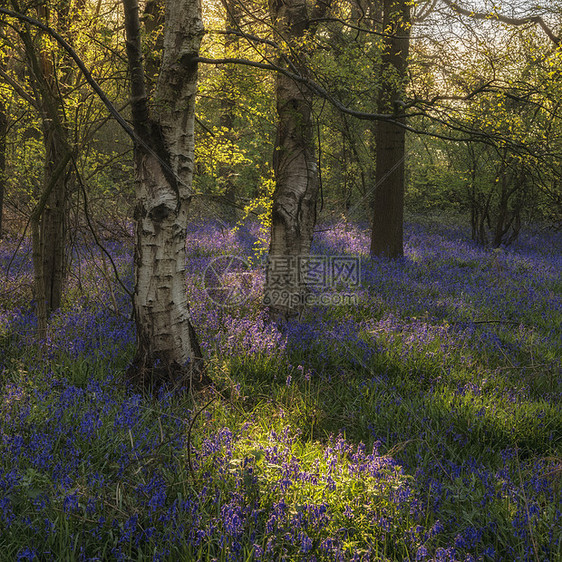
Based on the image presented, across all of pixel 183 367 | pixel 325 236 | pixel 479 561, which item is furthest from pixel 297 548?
pixel 325 236

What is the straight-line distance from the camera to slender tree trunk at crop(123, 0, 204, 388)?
3.28 meters

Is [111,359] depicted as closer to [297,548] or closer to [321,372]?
[321,372]

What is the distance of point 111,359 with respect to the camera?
4.12 meters

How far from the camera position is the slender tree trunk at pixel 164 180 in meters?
3.28

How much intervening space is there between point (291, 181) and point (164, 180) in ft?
7.37

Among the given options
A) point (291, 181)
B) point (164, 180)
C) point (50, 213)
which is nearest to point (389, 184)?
point (291, 181)

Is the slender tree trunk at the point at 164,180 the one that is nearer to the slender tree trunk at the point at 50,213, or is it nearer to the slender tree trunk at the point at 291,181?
the slender tree trunk at the point at 50,213

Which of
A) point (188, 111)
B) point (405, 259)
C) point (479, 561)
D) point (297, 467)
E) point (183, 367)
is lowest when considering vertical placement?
point (479, 561)

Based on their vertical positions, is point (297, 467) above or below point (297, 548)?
above

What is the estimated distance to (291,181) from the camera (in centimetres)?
527

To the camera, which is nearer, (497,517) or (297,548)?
(297,548)

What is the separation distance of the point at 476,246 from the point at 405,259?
5.72 meters

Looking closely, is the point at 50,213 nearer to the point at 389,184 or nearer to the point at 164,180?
Answer: the point at 164,180

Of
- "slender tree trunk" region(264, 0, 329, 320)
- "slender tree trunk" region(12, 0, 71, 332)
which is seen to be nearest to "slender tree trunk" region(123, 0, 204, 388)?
"slender tree trunk" region(12, 0, 71, 332)
